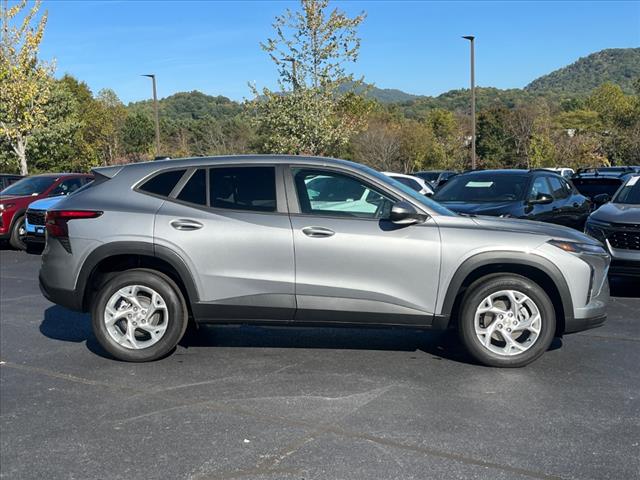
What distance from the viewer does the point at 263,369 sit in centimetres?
543

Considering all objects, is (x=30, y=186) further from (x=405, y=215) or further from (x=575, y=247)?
(x=575, y=247)

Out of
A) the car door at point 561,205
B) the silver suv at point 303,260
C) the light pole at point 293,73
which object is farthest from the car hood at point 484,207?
the light pole at point 293,73

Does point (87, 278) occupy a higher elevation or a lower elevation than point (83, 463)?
higher

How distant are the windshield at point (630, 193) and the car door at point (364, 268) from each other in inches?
206

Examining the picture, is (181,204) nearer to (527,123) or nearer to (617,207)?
(617,207)

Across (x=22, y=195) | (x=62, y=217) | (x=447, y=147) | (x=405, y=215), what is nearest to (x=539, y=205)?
(x=405, y=215)

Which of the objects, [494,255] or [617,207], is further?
[617,207]

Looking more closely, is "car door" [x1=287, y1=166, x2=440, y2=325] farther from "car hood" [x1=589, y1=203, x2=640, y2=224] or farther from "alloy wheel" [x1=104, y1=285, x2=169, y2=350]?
"car hood" [x1=589, y1=203, x2=640, y2=224]

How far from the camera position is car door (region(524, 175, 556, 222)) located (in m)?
9.68

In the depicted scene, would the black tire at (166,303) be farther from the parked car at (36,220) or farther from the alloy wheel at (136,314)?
the parked car at (36,220)

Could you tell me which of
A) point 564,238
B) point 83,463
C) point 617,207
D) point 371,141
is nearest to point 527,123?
point 371,141

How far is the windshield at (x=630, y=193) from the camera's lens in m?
9.24

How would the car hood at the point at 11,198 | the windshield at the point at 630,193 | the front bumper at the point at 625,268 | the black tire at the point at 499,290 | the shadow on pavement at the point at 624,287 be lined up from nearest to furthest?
the black tire at the point at 499,290 < the front bumper at the point at 625,268 < the shadow on pavement at the point at 624,287 < the windshield at the point at 630,193 < the car hood at the point at 11,198

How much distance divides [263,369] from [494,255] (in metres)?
2.10
